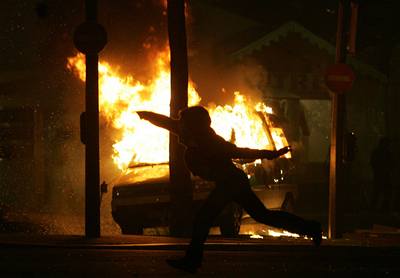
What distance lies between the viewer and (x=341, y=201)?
55.4ft

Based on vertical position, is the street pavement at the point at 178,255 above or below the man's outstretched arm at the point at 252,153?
below

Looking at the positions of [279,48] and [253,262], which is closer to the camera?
[253,262]

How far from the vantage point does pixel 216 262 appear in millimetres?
11305

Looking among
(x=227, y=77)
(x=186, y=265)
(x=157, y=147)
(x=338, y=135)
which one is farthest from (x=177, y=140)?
(x=227, y=77)

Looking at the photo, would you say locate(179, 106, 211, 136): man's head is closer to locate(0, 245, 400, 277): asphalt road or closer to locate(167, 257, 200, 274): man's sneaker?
locate(167, 257, 200, 274): man's sneaker

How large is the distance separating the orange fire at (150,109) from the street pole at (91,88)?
7.56 feet

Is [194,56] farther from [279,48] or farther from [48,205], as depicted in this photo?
[48,205]

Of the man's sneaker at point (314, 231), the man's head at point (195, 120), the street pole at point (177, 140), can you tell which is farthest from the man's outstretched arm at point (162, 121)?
the street pole at point (177, 140)

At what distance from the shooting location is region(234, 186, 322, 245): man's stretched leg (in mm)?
10336

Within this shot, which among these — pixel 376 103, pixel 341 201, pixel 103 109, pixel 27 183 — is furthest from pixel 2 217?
pixel 376 103

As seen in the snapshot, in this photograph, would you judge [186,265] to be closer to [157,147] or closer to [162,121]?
[162,121]

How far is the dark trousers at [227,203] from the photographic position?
33.6 feet

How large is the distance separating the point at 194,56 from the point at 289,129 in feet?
12.8

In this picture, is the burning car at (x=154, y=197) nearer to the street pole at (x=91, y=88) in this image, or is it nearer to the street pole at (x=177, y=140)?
the street pole at (x=177, y=140)
